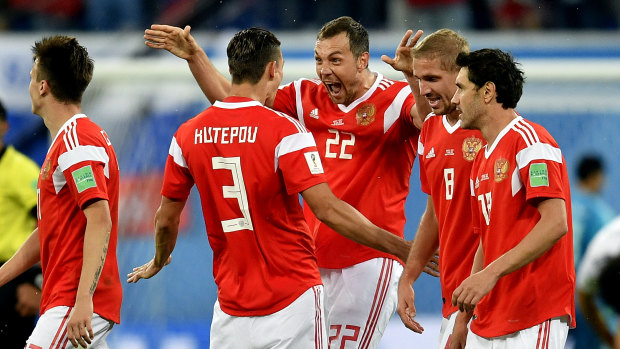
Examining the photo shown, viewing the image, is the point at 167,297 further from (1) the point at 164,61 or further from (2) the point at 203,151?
(2) the point at 203,151

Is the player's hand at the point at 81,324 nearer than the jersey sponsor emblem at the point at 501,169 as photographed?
No

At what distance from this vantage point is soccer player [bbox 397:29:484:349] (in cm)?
424

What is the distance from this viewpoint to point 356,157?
15.5 feet

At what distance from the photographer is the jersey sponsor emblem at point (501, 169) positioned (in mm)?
3693

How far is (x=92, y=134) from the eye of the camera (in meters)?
4.12

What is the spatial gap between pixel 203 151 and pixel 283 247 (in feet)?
1.68

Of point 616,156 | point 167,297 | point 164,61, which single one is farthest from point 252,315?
point 616,156

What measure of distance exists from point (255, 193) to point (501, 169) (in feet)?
3.23

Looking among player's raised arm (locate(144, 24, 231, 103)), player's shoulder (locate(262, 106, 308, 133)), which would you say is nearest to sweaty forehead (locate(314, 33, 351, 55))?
player's raised arm (locate(144, 24, 231, 103))

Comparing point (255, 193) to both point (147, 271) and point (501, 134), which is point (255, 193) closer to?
point (147, 271)

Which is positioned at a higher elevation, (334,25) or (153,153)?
(334,25)

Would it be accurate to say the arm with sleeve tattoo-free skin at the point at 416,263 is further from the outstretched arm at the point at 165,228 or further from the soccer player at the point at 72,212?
the soccer player at the point at 72,212

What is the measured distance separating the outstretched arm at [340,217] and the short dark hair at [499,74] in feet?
2.41

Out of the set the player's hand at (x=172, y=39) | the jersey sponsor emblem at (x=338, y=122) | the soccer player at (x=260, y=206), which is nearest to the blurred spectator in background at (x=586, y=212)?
the jersey sponsor emblem at (x=338, y=122)
